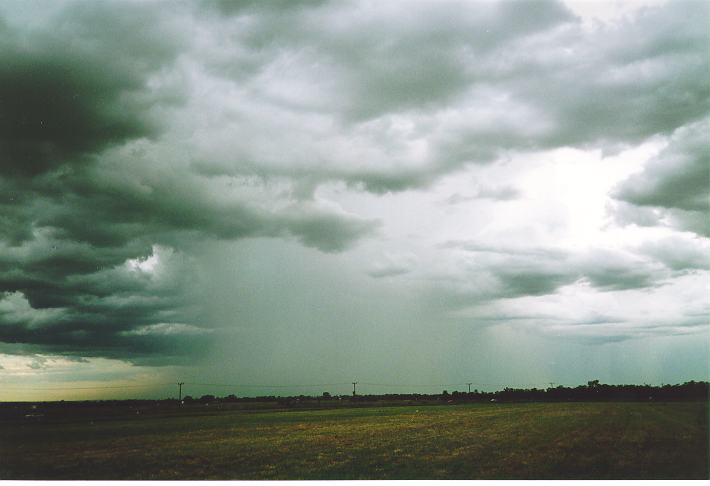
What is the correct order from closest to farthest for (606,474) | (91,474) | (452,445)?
1. (606,474)
2. (91,474)
3. (452,445)

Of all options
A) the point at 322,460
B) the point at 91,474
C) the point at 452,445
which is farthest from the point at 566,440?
the point at 91,474

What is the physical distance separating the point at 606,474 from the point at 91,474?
22.9m

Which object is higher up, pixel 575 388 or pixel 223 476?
pixel 223 476

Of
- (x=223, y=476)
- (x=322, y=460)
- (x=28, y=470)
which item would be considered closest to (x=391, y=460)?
(x=322, y=460)

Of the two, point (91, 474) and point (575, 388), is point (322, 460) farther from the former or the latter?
point (575, 388)

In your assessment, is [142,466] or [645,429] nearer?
[142,466]

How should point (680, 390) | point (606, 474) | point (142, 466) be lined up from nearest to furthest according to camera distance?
point (606, 474)
point (142, 466)
point (680, 390)

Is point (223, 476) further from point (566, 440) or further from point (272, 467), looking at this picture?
point (566, 440)

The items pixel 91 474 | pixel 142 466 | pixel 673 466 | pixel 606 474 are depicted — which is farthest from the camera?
pixel 142 466

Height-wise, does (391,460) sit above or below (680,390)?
above

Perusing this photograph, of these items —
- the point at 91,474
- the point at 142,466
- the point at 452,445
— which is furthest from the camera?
the point at 452,445

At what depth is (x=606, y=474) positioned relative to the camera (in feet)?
66.3

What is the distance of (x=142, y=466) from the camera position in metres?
25.4

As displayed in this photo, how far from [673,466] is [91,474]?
86.1ft
